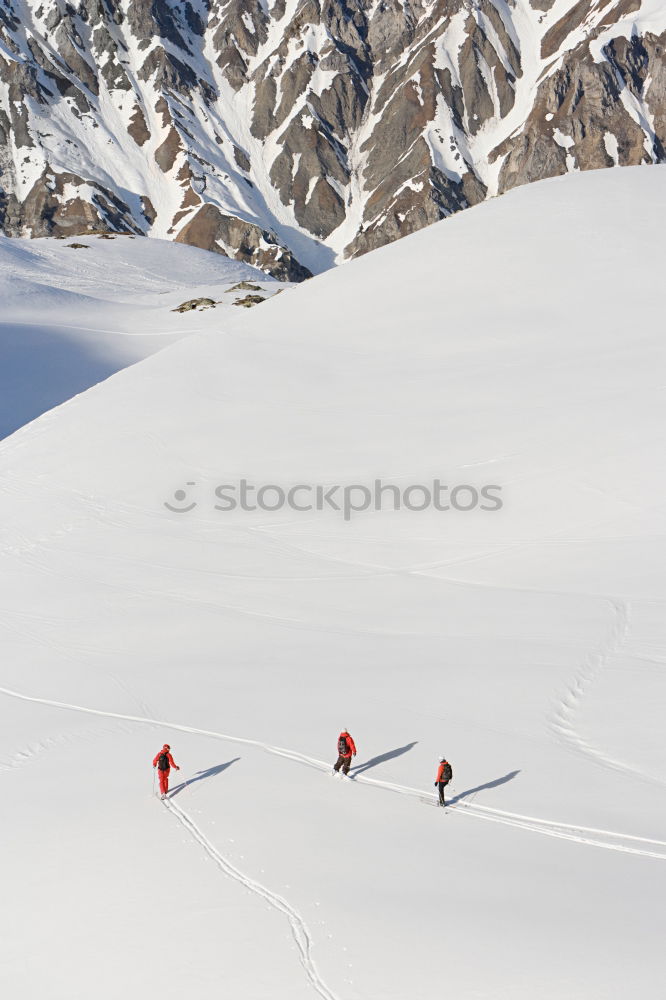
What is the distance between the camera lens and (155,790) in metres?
12.3

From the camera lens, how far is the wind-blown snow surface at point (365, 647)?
9258 millimetres

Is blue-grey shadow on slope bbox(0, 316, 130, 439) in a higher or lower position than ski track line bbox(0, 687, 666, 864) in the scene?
higher

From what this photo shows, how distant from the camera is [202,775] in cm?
1267

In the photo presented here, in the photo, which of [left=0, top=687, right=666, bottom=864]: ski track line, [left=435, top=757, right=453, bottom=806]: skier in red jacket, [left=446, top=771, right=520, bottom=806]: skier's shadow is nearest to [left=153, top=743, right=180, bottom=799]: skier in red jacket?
[left=0, top=687, right=666, bottom=864]: ski track line

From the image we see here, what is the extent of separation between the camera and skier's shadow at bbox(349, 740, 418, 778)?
41.0 ft

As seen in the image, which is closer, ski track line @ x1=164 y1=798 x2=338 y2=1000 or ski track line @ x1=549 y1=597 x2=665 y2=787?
ski track line @ x1=164 y1=798 x2=338 y2=1000

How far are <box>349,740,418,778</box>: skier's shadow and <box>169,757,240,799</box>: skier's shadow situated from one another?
1.72m

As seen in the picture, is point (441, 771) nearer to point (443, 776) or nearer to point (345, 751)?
point (443, 776)

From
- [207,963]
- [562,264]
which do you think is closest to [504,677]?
[207,963]

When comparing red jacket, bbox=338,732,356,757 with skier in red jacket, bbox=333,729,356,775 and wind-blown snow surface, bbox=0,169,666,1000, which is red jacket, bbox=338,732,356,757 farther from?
wind-blown snow surface, bbox=0,169,666,1000

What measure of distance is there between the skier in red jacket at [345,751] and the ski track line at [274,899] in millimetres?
2050

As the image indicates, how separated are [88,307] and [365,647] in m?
55.6

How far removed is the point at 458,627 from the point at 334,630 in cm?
234

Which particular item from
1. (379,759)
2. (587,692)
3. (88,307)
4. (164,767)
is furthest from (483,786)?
(88,307)
